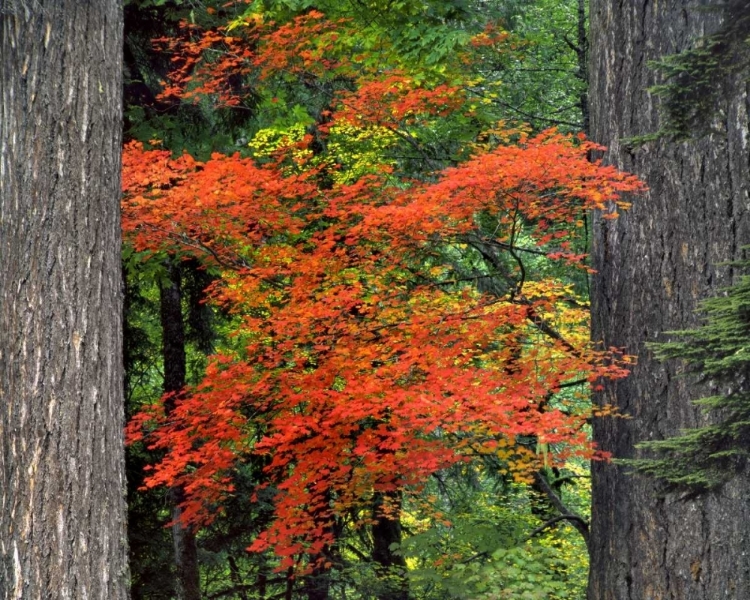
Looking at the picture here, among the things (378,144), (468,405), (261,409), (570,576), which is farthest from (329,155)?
(570,576)

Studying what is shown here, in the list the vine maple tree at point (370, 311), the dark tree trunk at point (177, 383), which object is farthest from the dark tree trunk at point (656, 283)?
the dark tree trunk at point (177, 383)

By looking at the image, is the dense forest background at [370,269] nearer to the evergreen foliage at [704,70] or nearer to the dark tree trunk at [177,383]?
the dark tree trunk at [177,383]

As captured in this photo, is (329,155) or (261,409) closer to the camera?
(261,409)

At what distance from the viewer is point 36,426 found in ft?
13.0

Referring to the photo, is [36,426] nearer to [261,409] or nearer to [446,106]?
[261,409]

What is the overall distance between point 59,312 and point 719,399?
9.54 feet

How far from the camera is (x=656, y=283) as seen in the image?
19.2 feet

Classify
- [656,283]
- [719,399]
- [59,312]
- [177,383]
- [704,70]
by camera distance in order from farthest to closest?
[177,383] → [656,283] → [59,312] → [704,70] → [719,399]

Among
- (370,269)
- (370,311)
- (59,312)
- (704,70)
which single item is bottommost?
(59,312)

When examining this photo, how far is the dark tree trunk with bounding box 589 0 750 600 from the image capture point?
5289 millimetres

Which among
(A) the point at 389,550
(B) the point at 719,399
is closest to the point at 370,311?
(A) the point at 389,550

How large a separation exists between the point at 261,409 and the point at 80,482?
151 inches

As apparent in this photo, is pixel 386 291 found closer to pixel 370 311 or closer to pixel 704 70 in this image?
pixel 370 311

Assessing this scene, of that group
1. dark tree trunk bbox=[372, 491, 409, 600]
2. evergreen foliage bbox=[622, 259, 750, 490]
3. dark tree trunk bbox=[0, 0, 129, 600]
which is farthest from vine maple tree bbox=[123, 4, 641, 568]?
evergreen foliage bbox=[622, 259, 750, 490]
